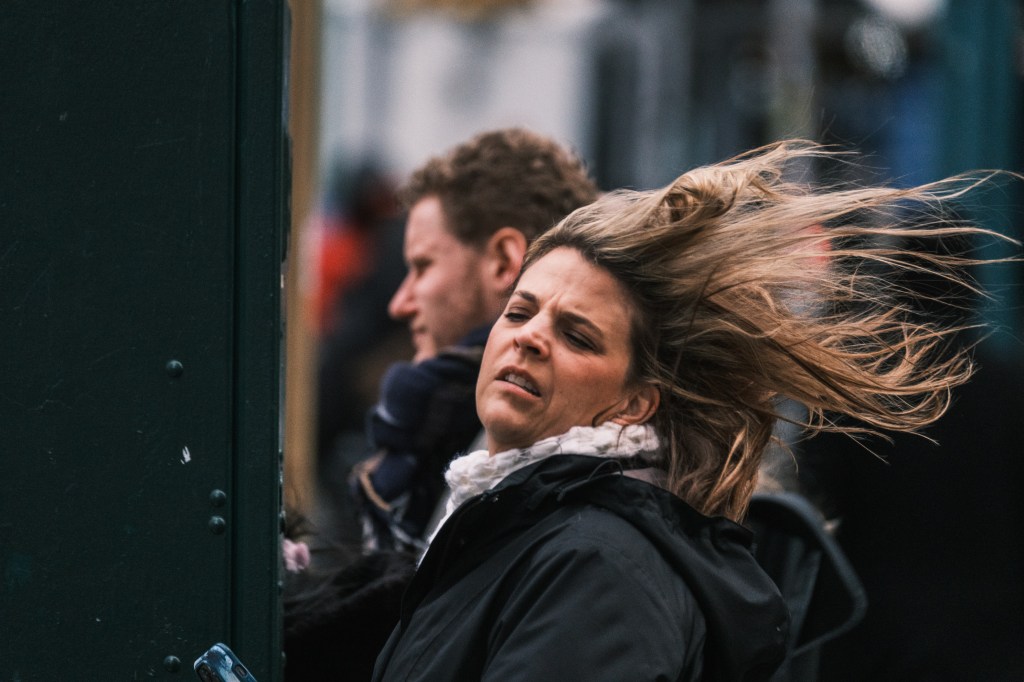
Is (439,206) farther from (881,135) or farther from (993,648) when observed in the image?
(881,135)

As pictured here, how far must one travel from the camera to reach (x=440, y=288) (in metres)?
2.65

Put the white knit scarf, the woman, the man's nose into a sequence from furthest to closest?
1. the man's nose
2. the white knit scarf
3. the woman

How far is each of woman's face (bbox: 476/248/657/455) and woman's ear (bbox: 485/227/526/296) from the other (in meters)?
0.82

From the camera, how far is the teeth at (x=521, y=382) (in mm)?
1744

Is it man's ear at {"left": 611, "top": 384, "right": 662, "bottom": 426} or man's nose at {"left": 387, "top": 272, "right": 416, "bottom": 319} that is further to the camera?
man's nose at {"left": 387, "top": 272, "right": 416, "bottom": 319}

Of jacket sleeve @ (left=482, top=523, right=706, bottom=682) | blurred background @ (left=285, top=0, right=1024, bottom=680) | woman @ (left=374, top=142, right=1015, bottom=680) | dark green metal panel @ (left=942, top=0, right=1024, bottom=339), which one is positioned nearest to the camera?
jacket sleeve @ (left=482, top=523, right=706, bottom=682)

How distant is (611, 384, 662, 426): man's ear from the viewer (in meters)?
1.79

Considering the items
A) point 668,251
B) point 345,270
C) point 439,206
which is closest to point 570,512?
point 668,251

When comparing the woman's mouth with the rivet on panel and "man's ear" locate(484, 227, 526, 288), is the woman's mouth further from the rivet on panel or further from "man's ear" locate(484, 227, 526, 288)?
"man's ear" locate(484, 227, 526, 288)

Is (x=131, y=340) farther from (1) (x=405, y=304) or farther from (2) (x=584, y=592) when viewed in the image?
(1) (x=405, y=304)

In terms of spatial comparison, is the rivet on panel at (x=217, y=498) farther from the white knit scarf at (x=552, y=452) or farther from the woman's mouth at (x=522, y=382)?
the woman's mouth at (x=522, y=382)

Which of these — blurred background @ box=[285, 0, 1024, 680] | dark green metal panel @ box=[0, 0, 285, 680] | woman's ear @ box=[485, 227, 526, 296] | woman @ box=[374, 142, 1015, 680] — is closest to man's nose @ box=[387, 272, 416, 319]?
woman's ear @ box=[485, 227, 526, 296]

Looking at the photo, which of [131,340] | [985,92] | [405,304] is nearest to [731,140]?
[985,92]

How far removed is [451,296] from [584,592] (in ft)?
4.12
